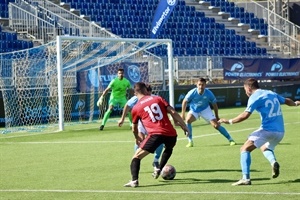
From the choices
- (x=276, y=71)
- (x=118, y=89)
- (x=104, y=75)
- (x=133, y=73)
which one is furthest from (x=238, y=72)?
(x=118, y=89)

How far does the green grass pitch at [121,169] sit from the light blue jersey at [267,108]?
2.76ft

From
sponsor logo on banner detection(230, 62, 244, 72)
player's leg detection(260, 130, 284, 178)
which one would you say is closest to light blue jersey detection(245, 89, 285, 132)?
player's leg detection(260, 130, 284, 178)

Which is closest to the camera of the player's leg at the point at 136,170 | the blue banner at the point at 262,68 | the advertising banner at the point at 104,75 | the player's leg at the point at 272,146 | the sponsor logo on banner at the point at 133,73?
the player's leg at the point at 136,170

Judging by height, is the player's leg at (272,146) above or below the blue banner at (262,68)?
below

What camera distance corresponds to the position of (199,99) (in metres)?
19.8

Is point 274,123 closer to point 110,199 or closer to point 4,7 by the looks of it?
point 110,199

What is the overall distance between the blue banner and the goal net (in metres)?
7.46

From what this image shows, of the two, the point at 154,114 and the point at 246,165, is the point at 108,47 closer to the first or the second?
the point at 154,114

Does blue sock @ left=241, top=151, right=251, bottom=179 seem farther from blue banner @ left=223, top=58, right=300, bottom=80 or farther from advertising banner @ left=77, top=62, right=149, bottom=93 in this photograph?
blue banner @ left=223, top=58, right=300, bottom=80

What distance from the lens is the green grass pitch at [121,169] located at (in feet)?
38.4

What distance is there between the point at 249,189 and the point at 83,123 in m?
17.5

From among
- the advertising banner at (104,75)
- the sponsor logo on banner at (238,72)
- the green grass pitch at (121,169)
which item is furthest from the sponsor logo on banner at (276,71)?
the green grass pitch at (121,169)

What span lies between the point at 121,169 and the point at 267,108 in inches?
135

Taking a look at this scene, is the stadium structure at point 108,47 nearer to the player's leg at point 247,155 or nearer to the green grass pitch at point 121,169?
the green grass pitch at point 121,169
